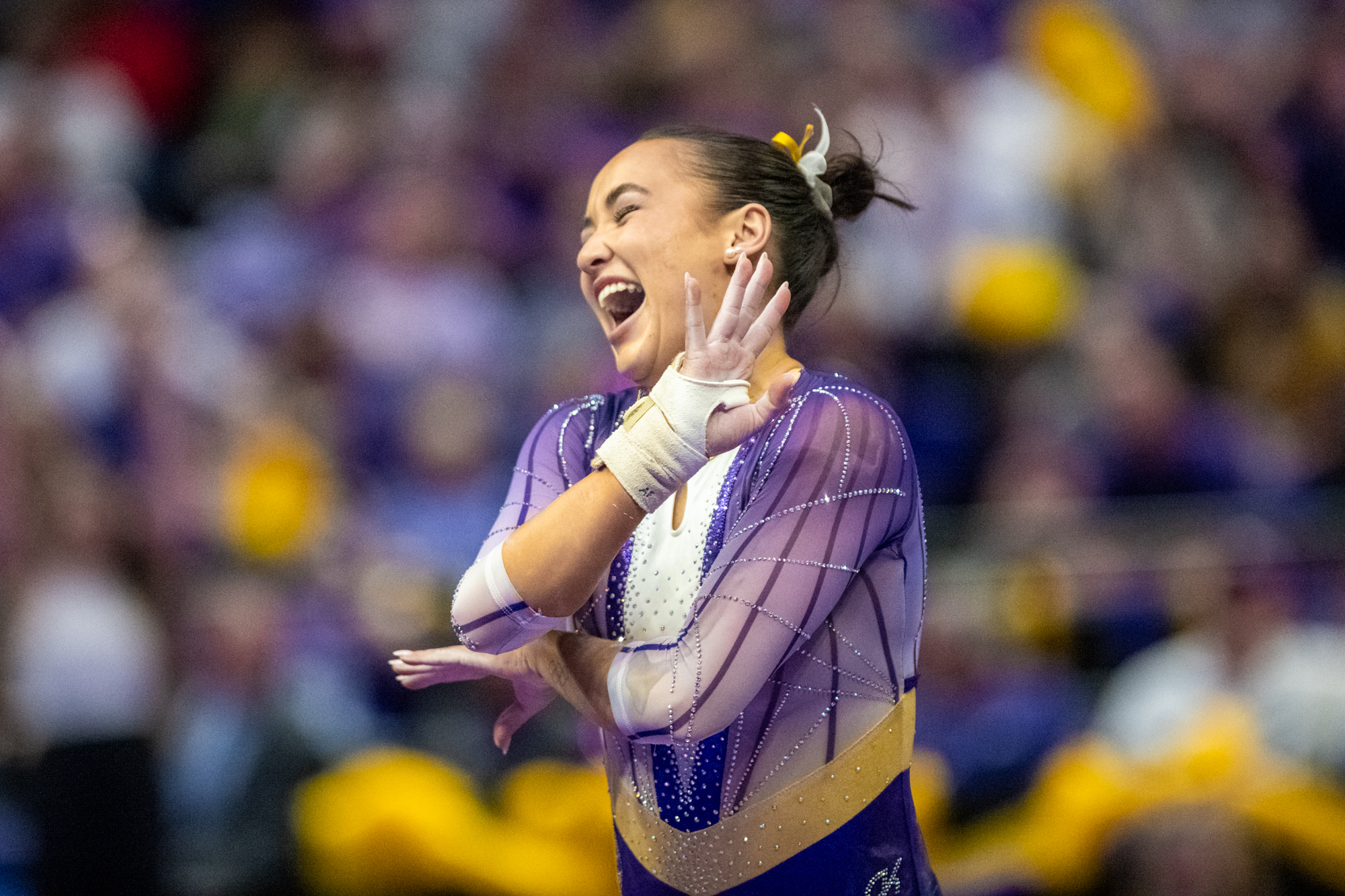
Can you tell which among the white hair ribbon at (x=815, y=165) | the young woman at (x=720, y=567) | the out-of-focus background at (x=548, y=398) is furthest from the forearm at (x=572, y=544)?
the out-of-focus background at (x=548, y=398)

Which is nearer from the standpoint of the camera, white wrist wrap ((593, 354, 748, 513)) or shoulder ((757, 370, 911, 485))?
white wrist wrap ((593, 354, 748, 513))

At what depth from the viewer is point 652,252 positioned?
173 cm

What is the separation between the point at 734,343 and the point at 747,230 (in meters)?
0.27

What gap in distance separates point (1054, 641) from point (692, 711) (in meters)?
2.86

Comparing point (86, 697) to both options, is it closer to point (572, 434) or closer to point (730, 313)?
point (572, 434)

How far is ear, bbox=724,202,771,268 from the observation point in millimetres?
1750

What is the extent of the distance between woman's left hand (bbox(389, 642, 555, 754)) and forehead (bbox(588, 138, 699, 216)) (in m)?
0.60

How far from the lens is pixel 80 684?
11.8ft

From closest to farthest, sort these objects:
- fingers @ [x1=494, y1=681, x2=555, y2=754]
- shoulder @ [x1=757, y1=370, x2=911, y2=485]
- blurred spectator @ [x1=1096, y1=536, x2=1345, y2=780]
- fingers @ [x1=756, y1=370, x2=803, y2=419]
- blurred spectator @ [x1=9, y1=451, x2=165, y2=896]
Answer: fingers @ [x1=756, y1=370, x2=803, y2=419]
shoulder @ [x1=757, y1=370, x2=911, y2=485]
fingers @ [x1=494, y1=681, x2=555, y2=754]
blurred spectator @ [x1=9, y1=451, x2=165, y2=896]
blurred spectator @ [x1=1096, y1=536, x2=1345, y2=780]

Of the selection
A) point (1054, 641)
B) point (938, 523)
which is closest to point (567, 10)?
point (938, 523)

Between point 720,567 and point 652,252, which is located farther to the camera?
point 652,252


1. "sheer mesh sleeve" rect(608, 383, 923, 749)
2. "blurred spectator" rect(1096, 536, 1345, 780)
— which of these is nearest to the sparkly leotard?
"sheer mesh sleeve" rect(608, 383, 923, 749)

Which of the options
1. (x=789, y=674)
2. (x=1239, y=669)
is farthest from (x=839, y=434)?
(x=1239, y=669)

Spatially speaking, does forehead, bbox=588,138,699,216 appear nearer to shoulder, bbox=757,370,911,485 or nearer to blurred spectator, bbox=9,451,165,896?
shoulder, bbox=757,370,911,485
